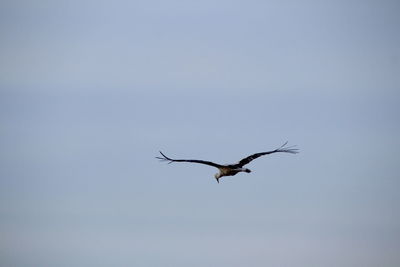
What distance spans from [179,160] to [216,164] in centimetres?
287

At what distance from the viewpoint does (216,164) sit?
125 meters

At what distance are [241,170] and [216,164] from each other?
1.58 m

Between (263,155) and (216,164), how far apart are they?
3.52 meters

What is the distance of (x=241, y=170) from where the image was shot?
411ft

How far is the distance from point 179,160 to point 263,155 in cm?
511

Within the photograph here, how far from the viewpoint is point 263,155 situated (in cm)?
12338

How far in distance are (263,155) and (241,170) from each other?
2514 mm

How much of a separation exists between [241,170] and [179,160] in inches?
166

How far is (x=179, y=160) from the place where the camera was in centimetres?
12362
